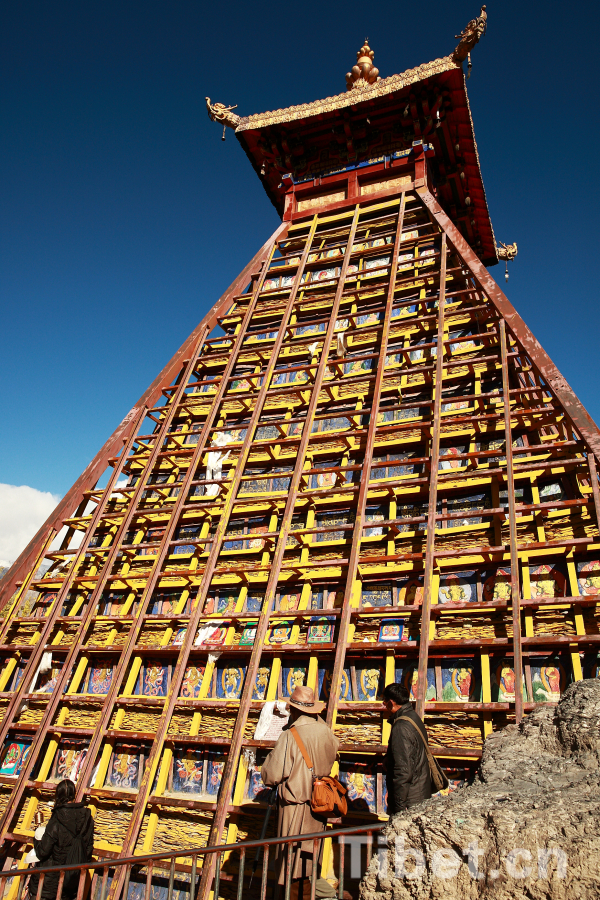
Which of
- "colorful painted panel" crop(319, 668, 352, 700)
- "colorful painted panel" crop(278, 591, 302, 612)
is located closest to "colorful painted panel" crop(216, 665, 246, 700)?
"colorful painted panel" crop(278, 591, 302, 612)

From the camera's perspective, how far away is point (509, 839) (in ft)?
8.18

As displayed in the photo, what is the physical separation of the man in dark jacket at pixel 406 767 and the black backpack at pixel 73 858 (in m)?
2.46

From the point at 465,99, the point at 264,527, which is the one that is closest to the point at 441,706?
the point at 264,527

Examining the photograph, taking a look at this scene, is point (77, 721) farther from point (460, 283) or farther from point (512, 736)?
point (460, 283)

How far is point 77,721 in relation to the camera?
594 centimetres

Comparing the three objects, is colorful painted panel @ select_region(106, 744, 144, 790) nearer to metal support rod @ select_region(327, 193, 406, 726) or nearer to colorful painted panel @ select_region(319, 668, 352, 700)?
colorful painted panel @ select_region(319, 668, 352, 700)

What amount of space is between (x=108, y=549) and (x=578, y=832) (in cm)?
560

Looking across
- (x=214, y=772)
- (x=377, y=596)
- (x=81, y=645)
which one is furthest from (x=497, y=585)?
A: (x=81, y=645)

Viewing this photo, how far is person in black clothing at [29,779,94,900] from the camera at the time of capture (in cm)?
418

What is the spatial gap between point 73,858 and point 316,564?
3.01 metres

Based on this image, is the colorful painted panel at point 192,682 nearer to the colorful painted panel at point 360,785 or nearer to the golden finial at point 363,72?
the colorful painted panel at point 360,785

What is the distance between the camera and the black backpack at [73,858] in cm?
419

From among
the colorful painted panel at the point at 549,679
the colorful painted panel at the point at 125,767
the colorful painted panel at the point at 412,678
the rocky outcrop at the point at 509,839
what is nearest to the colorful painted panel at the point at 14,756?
the colorful painted panel at the point at 125,767

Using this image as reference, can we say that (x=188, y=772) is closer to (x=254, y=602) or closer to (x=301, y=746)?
(x=254, y=602)
